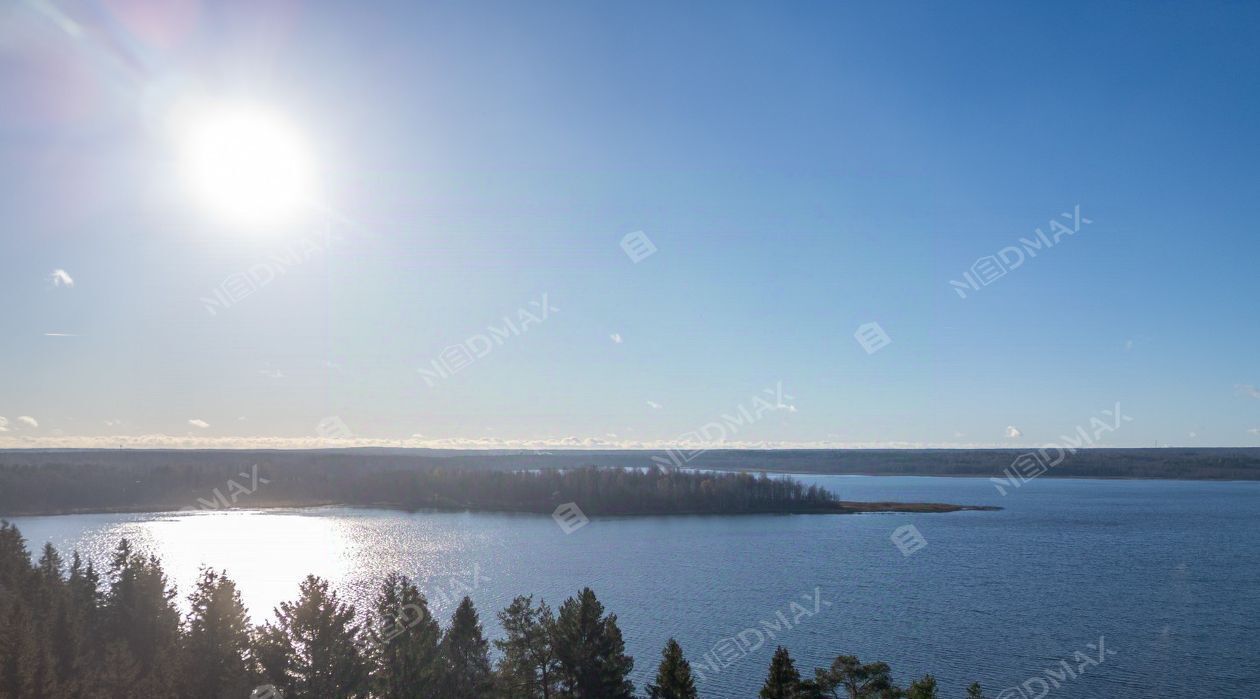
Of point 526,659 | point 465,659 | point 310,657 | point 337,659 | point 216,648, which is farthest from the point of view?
point 465,659

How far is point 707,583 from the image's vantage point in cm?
5756

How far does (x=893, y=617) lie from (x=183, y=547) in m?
65.1

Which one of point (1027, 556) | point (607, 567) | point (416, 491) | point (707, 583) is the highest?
point (416, 491)

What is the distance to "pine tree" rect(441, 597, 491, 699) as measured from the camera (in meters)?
21.6

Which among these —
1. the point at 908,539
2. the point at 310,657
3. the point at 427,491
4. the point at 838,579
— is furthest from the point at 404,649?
the point at 427,491

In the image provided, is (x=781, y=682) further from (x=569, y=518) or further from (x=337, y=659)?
(x=569, y=518)

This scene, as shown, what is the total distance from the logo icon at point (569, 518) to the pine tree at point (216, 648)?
68.6 meters

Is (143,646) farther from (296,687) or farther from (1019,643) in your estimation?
(1019,643)

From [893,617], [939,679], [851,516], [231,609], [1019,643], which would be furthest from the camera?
[851,516]

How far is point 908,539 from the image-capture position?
84.2 metres

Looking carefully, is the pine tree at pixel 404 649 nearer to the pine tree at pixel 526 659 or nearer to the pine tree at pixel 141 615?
the pine tree at pixel 526 659

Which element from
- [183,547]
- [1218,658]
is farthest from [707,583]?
[183,547]

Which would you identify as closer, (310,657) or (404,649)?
(310,657)

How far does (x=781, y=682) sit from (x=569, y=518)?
88.4 metres
